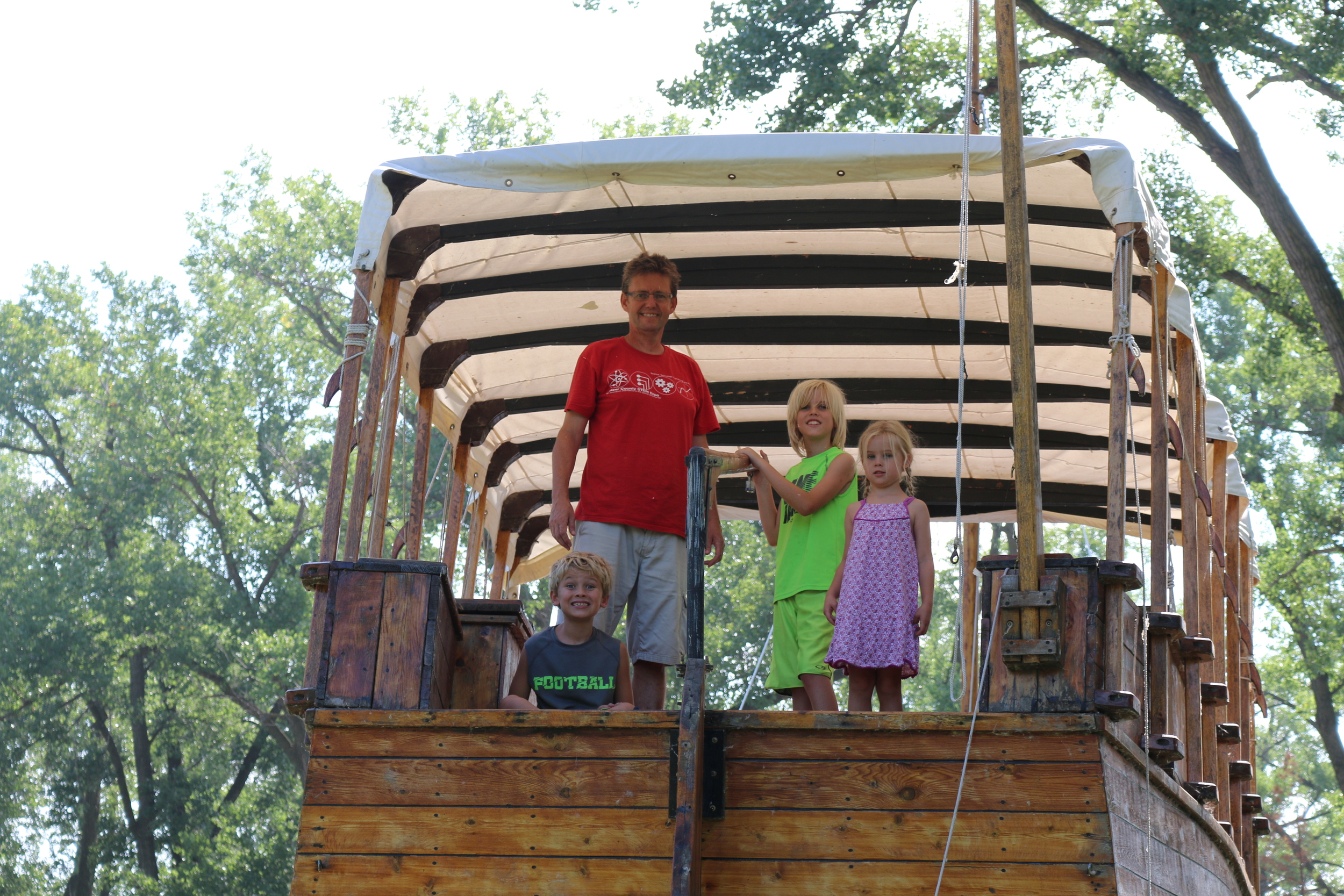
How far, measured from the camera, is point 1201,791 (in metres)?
5.96

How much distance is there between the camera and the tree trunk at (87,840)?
28.3 m

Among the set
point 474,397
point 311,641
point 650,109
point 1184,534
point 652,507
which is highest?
point 650,109

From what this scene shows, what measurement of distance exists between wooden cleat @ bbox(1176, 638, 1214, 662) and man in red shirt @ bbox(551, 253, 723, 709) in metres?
2.20

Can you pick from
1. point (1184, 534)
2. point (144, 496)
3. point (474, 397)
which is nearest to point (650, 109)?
point (144, 496)

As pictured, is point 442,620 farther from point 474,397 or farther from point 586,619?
point 474,397

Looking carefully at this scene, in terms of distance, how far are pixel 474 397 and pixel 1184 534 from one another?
13.6ft

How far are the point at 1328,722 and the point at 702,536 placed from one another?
2332 centimetres

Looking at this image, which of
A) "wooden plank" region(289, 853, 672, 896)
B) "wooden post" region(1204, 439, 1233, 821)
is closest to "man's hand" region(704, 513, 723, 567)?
"wooden plank" region(289, 853, 672, 896)

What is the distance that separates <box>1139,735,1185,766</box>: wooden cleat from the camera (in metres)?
4.88

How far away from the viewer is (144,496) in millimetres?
29125

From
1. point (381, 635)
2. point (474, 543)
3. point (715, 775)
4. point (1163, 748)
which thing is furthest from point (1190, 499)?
point (474, 543)

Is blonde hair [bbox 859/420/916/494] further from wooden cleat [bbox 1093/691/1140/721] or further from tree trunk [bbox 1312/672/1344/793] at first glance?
tree trunk [bbox 1312/672/1344/793]

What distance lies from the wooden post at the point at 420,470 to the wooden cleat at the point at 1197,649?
12.5 ft

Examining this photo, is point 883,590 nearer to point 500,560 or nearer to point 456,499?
point 456,499
